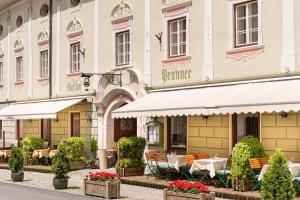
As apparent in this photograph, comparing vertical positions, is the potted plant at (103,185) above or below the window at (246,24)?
below

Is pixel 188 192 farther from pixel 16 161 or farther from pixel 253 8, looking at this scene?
pixel 16 161

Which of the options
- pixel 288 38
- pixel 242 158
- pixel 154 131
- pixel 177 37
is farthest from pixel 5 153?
pixel 288 38

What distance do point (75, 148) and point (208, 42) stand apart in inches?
324

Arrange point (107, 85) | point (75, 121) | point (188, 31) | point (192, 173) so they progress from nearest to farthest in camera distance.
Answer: point (192, 173), point (188, 31), point (107, 85), point (75, 121)

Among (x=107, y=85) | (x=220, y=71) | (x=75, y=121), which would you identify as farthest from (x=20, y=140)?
(x=220, y=71)

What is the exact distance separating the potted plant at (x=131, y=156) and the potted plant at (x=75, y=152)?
449cm

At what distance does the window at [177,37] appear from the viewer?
20203mm

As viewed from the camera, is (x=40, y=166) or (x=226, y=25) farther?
(x=40, y=166)

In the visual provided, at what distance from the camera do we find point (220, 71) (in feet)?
60.1

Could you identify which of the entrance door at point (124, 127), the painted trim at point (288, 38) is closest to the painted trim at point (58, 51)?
the entrance door at point (124, 127)

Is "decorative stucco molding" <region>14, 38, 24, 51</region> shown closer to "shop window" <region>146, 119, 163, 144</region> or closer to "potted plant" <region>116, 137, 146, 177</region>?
"shop window" <region>146, 119, 163, 144</region>

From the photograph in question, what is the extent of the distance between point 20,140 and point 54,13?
7805 millimetres

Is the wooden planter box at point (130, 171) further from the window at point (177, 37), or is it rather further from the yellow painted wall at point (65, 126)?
the yellow painted wall at point (65, 126)

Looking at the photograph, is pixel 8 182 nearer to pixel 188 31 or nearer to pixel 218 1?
pixel 188 31
